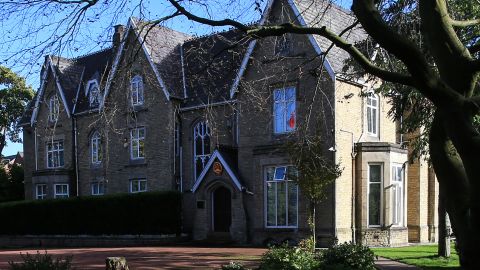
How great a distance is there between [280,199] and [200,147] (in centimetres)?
643

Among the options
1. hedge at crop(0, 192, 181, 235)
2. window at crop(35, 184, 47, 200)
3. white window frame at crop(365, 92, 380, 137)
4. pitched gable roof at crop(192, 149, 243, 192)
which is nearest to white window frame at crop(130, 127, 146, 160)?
hedge at crop(0, 192, 181, 235)

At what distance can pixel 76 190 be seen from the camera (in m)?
35.0

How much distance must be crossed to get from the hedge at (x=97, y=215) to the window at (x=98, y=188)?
2.09 m

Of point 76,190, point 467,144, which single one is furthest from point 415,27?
point 76,190

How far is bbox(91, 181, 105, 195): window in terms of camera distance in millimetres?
33375

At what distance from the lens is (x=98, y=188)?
3381cm

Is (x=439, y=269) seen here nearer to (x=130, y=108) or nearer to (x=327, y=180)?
(x=327, y=180)

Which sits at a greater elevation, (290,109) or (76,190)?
(290,109)

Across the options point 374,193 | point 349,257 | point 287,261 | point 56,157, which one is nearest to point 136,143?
point 56,157

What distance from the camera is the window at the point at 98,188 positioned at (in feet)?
109

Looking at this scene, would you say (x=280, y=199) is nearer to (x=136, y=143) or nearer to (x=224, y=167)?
(x=224, y=167)

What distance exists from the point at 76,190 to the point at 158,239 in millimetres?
9898

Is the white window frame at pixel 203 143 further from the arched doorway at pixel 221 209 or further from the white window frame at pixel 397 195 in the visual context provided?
the white window frame at pixel 397 195

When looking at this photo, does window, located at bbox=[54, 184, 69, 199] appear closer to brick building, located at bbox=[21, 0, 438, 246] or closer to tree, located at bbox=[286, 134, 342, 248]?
brick building, located at bbox=[21, 0, 438, 246]
